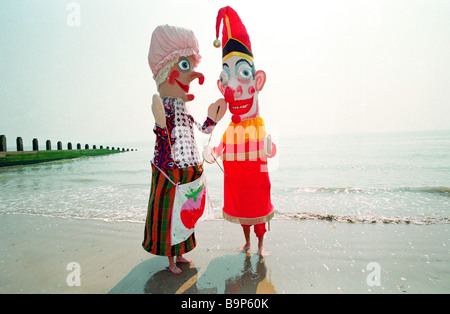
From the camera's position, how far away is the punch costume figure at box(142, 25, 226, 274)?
2430 mm

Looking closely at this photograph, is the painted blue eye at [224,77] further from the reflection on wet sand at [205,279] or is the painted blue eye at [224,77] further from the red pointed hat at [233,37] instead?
the reflection on wet sand at [205,279]

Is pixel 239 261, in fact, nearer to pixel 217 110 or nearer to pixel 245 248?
pixel 245 248

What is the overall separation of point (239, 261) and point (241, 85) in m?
1.97

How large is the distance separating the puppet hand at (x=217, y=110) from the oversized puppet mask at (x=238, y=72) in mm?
71

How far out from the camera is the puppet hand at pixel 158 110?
2340 mm

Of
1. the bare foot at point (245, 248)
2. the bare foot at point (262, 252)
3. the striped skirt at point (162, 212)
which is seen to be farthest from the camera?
the bare foot at point (245, 248)

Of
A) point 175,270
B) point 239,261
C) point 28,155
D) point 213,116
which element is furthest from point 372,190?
point 28,155

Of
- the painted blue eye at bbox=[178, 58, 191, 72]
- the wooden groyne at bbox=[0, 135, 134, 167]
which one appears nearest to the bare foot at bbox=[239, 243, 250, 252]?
the painted blue eye at bbox=[178, 58, 191, 72]

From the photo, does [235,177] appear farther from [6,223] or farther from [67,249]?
[6,223]

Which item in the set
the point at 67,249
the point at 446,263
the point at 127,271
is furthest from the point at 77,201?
the point at 446,263

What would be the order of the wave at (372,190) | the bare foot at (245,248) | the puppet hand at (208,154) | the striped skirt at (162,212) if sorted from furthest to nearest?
the wave at (372,190), the bare foot at (245,248), the puppet hand at (208,154), the striped skirt at (162,212)

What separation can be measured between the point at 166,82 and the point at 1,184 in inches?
353

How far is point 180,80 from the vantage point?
2.57 m

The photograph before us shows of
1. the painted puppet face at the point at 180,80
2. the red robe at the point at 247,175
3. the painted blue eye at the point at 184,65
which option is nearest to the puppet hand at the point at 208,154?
the red robe at the point at 247,175
